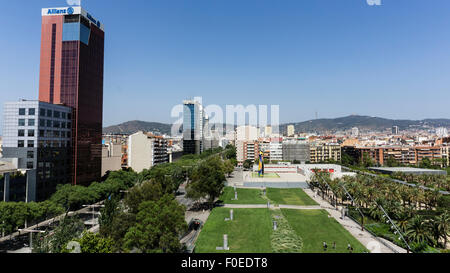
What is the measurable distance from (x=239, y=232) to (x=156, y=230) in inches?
401

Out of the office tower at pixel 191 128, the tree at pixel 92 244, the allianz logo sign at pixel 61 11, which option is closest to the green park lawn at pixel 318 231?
the tree at pixel 92 244

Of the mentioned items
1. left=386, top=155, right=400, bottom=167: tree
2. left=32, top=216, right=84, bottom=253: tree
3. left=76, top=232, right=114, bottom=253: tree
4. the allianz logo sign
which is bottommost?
left=32, top=216, right=84, bottom=253: tree

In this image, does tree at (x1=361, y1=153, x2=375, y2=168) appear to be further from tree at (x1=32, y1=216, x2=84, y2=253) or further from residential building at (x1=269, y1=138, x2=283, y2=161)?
tree at (x1=32, y1=216, x2=84, y2=253)

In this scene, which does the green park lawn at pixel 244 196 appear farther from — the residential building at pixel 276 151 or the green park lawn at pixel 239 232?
the residential building at pixel 276 151

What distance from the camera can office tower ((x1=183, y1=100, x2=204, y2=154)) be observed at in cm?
9512

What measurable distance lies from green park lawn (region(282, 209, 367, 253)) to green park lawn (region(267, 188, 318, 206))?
420 centimetres

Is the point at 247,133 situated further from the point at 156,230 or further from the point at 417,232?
the point at 156,230

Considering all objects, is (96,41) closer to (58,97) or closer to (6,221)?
(58,97)

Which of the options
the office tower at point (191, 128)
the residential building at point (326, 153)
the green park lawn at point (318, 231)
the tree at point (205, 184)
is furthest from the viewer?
the office tower at point (191, 128)

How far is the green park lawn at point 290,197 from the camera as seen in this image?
3416 centimetres

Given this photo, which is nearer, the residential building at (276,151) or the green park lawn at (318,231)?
the green park lawn at (318,231)

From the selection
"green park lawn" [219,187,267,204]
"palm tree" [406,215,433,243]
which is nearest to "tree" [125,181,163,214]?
"green park lawn" [219,187,267,204]

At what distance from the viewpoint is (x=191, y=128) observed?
99188 millimetres

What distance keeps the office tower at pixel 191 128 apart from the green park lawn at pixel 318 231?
223ft
